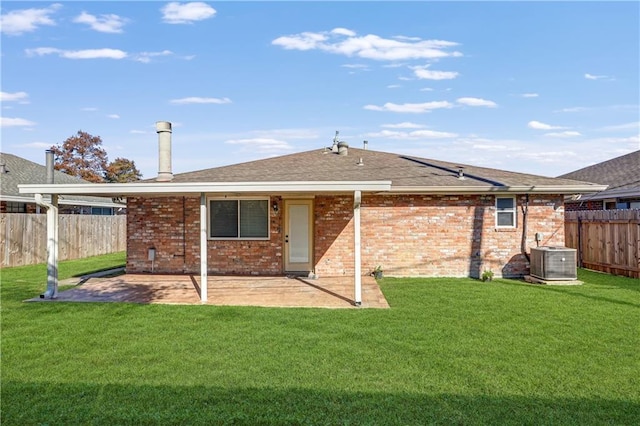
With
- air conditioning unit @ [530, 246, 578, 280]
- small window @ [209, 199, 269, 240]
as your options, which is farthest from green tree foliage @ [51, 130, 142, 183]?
air conditioning unit @ [530, 246, 578, 280]

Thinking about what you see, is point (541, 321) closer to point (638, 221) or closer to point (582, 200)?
point (638, 221)

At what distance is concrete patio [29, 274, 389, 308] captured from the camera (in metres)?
8.33

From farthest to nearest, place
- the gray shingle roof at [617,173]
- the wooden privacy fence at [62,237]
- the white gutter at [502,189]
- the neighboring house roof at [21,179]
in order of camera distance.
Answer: the neighboring house roof at [21,179] → the gray shingle roof at [617,173] → the wooden privacy fence at [62,237] → the white gutter at [502,189]

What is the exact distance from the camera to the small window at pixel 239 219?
11.9 m

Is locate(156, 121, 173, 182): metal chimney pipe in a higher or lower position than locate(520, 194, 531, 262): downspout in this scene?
higher

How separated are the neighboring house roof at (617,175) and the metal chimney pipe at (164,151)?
14614 millimetres

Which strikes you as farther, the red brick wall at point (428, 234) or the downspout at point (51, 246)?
the red brick wall at point (428, 234)

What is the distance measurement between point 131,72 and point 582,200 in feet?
57.9

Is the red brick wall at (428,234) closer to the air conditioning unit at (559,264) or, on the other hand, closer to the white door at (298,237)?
the white door at (298,237)

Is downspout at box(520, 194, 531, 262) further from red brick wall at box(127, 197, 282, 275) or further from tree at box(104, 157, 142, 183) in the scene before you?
tree at box(104, 157, 142, 183)

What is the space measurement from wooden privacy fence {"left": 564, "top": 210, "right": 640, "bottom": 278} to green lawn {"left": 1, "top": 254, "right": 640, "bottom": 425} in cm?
404

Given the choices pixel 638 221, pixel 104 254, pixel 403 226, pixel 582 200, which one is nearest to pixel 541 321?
pixel 403 226

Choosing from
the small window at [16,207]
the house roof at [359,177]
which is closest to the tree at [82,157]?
the small window at [16,207]

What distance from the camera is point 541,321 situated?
673 cm
